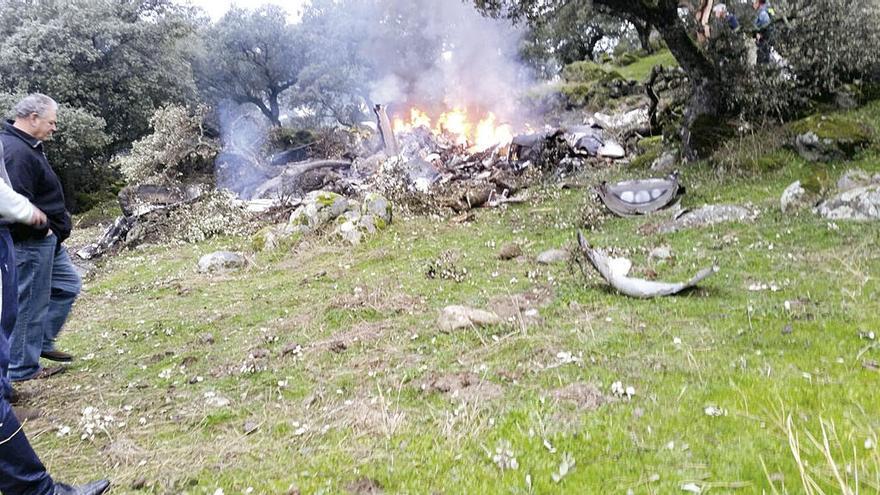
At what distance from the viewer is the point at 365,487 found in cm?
288

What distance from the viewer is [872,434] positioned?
2.62 metres

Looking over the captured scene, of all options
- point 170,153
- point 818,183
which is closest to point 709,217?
point 818,183

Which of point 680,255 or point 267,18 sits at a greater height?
point 267,18

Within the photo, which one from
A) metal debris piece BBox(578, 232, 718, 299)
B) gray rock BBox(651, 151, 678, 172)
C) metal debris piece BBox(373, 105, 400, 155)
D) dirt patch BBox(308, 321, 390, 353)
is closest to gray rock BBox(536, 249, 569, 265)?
metal debris piece BBox(578, 232, 718, 299)

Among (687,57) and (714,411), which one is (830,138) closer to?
(687,57)

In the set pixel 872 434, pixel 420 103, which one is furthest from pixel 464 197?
pixel 420 103

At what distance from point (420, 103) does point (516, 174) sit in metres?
12.7

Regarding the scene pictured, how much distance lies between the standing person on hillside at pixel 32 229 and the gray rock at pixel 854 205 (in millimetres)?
8897

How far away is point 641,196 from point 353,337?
6.58 metres

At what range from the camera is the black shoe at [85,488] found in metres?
2.87

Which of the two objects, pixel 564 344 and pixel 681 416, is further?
pixel 564 344

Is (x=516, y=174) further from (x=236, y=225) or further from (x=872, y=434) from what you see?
(x=872, y=434)

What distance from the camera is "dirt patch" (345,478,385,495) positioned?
9.32 feet

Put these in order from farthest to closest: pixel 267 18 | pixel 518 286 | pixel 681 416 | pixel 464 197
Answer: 1. pixel 267 18
2. pixel 464 197
3. pixel 518 286
4. pixel 681 416
